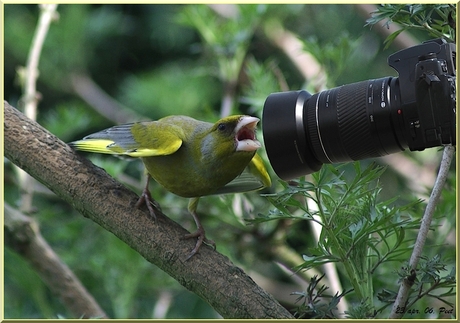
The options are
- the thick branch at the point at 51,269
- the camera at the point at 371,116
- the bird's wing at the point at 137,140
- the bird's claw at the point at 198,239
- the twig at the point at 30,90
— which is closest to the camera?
the camera at the point at 371,116

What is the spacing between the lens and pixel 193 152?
1255mm

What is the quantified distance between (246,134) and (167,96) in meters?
1.10

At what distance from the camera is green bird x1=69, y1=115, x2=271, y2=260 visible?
1192 mm

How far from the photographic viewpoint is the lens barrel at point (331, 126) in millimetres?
1036

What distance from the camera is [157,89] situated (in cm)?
228

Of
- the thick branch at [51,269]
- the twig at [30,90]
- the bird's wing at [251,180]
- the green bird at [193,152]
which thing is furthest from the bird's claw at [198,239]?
the twig at [30,90]

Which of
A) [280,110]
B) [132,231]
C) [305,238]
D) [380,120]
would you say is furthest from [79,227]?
[380,120]

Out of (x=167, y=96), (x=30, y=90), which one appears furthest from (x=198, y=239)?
(x=167, y=96)

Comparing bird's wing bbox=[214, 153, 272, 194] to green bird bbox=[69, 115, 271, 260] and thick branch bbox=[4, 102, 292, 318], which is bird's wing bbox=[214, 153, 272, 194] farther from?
thick branch bbox=[4, 102, 292, 318]

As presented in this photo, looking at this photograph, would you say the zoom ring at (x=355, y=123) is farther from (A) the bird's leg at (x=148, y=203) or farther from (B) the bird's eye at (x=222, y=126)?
(A) the bird's leg at (x=148, y=203)

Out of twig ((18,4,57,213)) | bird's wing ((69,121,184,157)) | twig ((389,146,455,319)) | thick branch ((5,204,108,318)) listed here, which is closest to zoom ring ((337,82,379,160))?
twig ((389,146,455,319))

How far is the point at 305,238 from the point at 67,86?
1.17 metres

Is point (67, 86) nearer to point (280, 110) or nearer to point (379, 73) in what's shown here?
point (379, 73)

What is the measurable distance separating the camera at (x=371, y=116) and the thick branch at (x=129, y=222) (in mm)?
207
